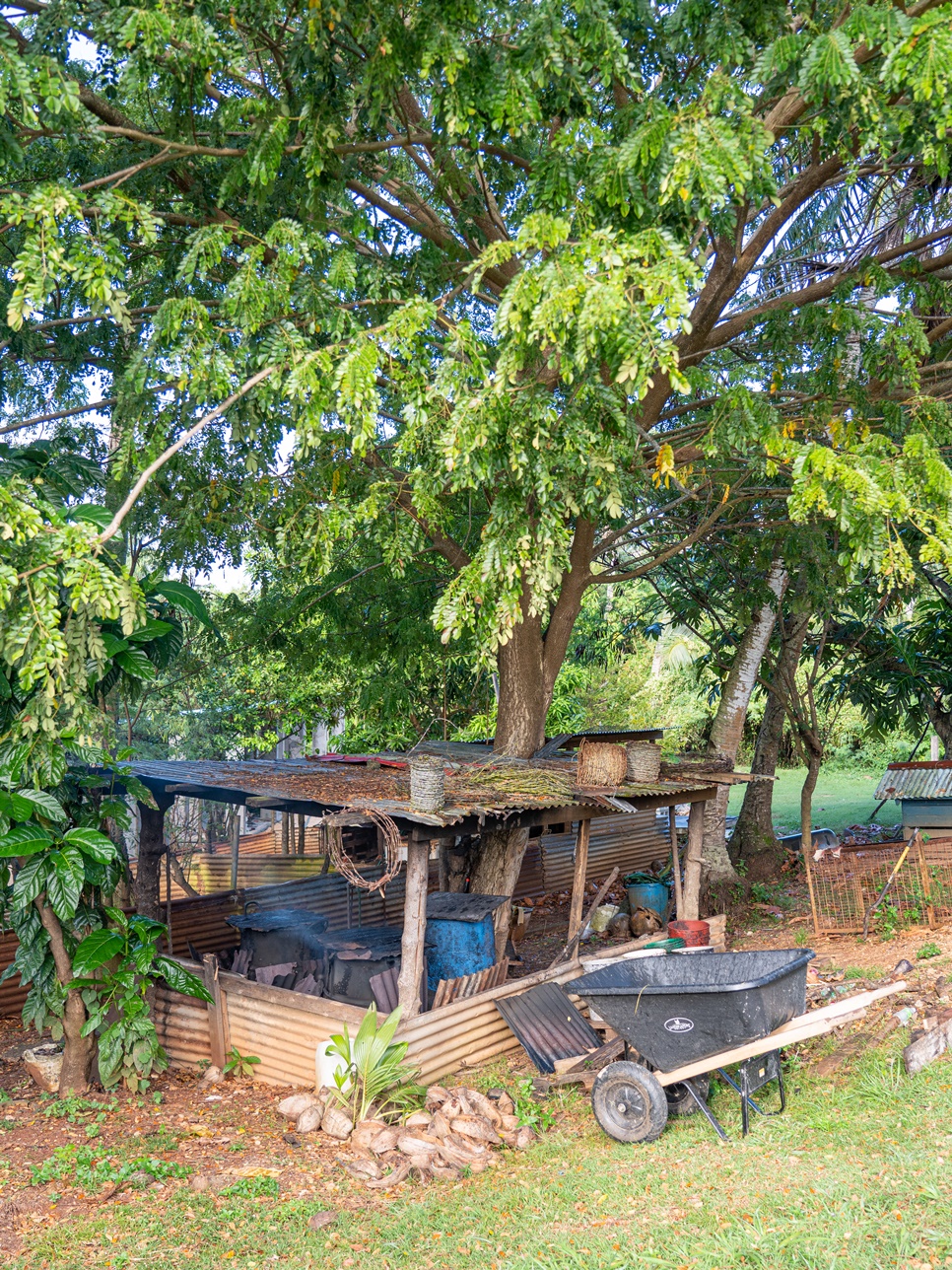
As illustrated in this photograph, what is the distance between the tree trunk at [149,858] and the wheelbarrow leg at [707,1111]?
680 cm

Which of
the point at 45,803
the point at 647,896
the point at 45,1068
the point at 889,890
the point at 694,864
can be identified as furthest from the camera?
the point at 647,896

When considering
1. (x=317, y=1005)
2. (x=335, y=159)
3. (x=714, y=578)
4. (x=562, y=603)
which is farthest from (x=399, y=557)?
(x=714, y=578)

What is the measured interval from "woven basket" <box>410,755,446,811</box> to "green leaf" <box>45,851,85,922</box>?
8.41 ft

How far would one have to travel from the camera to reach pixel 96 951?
24.9 feet

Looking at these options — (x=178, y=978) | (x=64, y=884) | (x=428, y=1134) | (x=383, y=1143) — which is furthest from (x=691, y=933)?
(x=64, y=884)

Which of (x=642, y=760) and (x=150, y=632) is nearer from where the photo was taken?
(x=150, y=632)

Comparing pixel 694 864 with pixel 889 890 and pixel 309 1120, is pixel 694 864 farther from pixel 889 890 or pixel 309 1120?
pixel 309 1120

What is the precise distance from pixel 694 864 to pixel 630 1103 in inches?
197

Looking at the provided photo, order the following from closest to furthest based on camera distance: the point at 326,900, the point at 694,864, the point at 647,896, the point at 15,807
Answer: the point at 15,807 < the point at 694,864 < the point at 326,900 < the point at 647,896

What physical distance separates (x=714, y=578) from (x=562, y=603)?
5545 millimetres

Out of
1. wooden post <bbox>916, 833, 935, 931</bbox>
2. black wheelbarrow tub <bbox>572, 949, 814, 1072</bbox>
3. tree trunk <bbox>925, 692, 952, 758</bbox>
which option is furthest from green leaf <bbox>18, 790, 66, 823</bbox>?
tree trunk <bbox>925, 692, 952, 758</bbox>

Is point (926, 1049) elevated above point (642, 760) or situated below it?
below

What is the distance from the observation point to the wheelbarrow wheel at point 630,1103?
6461 mm

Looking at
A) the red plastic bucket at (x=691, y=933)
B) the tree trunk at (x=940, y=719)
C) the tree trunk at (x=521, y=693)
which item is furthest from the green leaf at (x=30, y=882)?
the tree trunk at (x=940, y=719)
